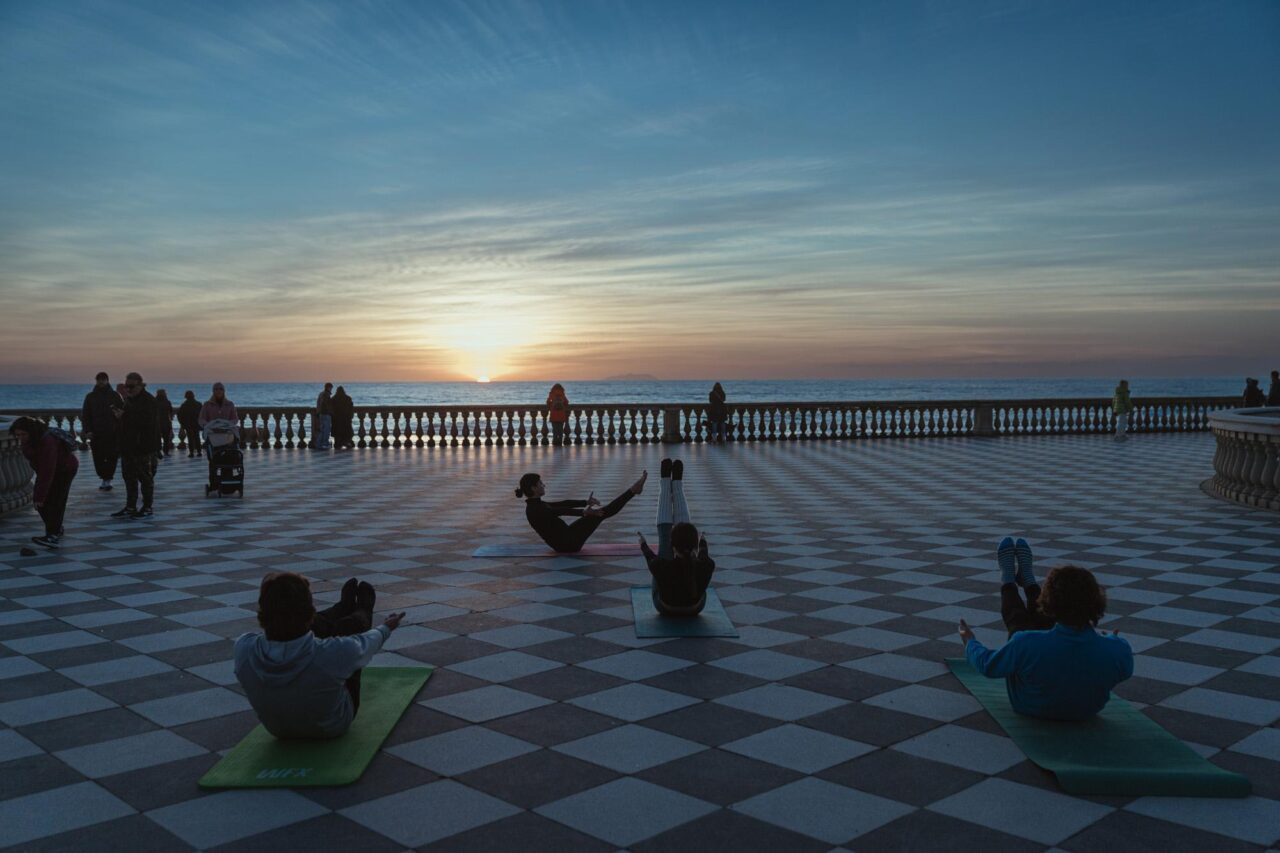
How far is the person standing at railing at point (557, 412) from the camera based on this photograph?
25.6 meters

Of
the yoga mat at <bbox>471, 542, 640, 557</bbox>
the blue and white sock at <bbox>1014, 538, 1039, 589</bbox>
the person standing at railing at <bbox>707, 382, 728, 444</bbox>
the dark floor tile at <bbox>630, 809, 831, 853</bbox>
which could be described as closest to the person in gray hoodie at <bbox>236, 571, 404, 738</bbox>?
the dark floor tile at <bbox>630, 809, 831, 853</bbox>

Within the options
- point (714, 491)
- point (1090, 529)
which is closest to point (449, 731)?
point (1090, 529)

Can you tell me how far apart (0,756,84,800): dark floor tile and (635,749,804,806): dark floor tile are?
2.50 m

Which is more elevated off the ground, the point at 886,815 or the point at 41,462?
the point at 41,462

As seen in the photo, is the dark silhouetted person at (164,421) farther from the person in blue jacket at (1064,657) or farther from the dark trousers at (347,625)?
the person in blue jacket at (1064,657)

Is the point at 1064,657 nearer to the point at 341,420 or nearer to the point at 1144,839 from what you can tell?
the point at 1144,839

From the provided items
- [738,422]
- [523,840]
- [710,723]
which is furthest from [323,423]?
[523,840]

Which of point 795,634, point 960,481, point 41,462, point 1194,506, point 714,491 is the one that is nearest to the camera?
point 795,634

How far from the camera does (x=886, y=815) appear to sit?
3.79m

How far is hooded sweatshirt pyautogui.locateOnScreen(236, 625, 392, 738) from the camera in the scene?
14.1ft

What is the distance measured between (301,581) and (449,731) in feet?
3.66

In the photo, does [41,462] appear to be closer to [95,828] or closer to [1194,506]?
[95,828]

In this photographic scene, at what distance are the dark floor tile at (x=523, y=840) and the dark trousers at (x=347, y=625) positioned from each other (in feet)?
4.24

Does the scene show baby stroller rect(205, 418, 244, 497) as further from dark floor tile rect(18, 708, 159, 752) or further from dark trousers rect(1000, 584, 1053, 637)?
dark trousers rect(1000, 584, 1053, 637)
